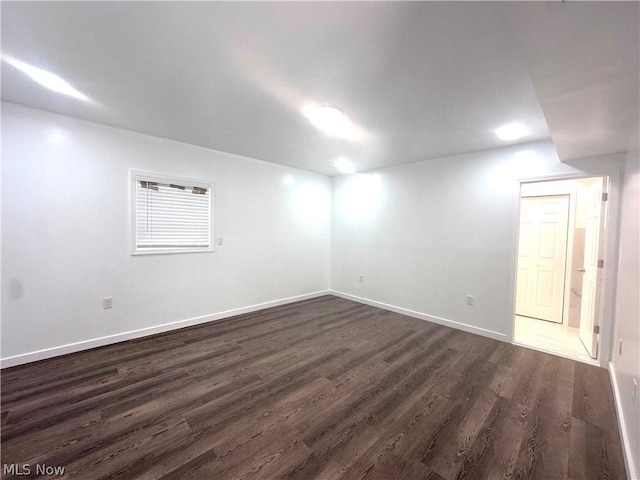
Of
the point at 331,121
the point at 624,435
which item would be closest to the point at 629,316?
the point at 624,435

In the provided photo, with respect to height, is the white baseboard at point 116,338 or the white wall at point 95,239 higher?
the white wall at point 95,239

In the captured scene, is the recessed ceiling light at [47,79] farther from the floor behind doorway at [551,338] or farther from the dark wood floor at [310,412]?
the floor behind doorway at [551,338]

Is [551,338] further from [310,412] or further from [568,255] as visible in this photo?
[310,412]

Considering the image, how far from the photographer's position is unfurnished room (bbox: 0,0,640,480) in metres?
1.48

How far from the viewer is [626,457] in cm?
160

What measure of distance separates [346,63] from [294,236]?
11.2 ft

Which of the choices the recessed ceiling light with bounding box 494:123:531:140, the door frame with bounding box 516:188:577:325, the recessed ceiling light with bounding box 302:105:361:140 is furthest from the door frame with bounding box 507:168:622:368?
the recessed ceiling light with bounding box 302:105:361:140

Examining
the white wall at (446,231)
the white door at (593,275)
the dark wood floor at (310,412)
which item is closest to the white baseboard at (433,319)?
the white wall at (446,231)

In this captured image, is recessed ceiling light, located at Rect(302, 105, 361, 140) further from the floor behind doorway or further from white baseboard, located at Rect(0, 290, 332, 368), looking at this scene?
the floor behind doorway

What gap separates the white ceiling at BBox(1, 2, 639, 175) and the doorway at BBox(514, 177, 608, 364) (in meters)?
1.64

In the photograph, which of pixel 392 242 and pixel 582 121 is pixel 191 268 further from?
pixel 582 121

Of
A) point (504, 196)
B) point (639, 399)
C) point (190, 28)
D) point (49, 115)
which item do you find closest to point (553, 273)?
point (504, 196)
